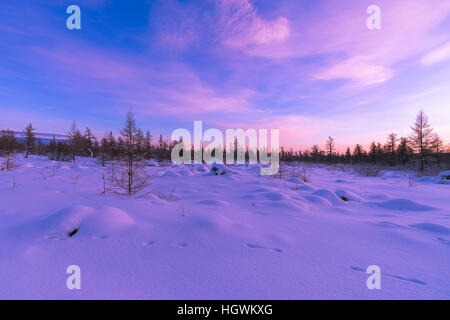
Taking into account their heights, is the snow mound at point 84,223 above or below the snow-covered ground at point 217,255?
above

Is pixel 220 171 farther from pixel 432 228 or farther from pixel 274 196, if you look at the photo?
pixel 432 228

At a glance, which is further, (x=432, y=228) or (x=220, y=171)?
(x=220, y=171)

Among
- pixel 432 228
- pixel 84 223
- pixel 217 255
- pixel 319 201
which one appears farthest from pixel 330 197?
pixel 84 223

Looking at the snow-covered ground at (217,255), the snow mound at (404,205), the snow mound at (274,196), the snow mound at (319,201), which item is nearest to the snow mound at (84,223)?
the snow-covered ground at (217,255)

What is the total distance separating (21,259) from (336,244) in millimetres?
3664

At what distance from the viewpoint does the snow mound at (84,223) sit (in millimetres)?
2395

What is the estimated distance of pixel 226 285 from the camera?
1.46 m

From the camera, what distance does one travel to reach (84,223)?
2.56 metres

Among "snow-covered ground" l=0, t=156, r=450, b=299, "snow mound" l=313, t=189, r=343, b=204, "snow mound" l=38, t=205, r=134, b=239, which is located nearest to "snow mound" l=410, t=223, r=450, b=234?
"snow-covered ground" l=0, t=156, r=450, b=299

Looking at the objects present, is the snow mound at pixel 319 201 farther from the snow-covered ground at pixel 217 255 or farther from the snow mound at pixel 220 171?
the snow mound at pixel 220 171

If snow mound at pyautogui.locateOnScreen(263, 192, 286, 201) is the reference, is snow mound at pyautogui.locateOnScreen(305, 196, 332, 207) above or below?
below

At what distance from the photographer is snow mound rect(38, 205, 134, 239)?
2395 mm

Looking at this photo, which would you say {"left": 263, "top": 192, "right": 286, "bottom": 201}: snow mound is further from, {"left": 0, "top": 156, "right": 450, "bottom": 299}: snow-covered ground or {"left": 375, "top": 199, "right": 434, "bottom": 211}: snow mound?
{"left": 375, "top": 199, "right": 434, "bottom": 211}: snow mound
